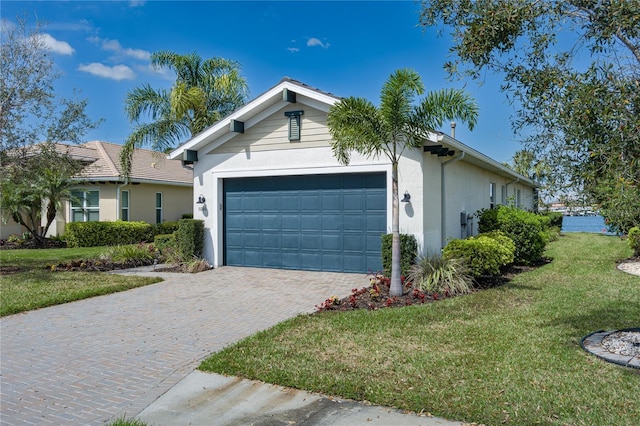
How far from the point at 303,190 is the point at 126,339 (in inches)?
265

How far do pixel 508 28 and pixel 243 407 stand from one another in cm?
484

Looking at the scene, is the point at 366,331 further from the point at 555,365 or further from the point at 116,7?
the point at 116,7

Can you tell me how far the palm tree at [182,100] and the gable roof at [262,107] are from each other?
5712mm

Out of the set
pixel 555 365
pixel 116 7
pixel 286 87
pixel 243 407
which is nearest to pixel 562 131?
pixel 555 365

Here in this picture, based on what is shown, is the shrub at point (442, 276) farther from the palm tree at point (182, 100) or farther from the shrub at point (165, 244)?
the palm tree at point (182, 100)

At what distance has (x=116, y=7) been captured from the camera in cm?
1152

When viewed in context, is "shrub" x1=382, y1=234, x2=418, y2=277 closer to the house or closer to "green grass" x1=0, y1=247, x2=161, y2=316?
"green grass" x1=0, y1=247, x2=161, y2=316

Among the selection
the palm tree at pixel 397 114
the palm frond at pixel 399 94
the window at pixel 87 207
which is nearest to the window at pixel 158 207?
the window at pixel 87 207

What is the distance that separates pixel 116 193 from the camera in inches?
795

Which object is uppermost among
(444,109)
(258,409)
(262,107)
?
(262,107)

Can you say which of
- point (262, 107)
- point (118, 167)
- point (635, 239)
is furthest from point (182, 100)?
point (635, 239)

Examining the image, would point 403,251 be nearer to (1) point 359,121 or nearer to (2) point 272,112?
(1) point 359,121

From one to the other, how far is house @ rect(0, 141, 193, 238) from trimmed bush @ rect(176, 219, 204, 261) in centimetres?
809

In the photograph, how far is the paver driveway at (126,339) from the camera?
431 cm
